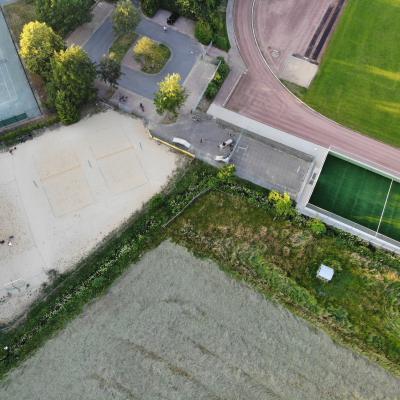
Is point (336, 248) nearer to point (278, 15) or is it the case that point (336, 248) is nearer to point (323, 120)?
point (323, 120)

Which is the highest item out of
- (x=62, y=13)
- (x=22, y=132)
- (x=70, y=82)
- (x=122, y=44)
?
(x=62, y=13)

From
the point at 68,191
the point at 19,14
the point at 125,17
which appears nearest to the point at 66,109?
the point at 68,191

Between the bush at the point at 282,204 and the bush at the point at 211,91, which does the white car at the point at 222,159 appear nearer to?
the bush at the point at 282,204

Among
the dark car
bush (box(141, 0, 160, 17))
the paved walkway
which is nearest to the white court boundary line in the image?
the paved walkway

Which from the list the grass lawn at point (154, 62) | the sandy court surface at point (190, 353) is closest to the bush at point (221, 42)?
the grass lawn at point (154, 62)

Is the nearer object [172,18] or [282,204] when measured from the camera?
[282,204]

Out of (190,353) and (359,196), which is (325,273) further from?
(190,353)

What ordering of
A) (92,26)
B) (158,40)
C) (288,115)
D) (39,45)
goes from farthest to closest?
(92,26) < (158,40) < (288,115) < (39,45)

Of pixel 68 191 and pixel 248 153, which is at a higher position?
pixel 68 191

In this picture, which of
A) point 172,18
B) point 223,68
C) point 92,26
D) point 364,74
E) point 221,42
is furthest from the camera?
point 172,18
